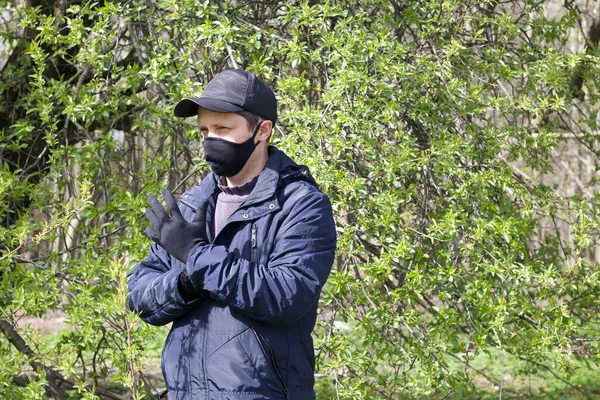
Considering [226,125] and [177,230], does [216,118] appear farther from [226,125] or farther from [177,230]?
[177,230]

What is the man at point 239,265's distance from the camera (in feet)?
7.46

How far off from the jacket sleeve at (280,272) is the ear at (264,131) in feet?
0.98

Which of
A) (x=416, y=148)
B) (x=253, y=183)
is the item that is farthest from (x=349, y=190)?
(x=253, y=183)

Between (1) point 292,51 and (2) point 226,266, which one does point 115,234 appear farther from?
(2) point 226,266

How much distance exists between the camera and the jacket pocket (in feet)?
7.49

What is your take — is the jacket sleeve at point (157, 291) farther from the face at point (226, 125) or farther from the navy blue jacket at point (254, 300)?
the face at point (226, 125)

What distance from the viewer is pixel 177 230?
240cm

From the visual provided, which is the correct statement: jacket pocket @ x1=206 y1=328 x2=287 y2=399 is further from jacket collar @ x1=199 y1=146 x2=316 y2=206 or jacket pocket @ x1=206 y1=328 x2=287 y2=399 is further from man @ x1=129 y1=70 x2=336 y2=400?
jacket collar @ x1=199 y1=146 x2=316 y2=206

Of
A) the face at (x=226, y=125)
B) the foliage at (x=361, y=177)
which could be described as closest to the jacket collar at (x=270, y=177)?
the face at (x=226, y=125)

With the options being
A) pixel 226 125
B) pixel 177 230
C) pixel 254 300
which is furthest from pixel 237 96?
pixel 254 300

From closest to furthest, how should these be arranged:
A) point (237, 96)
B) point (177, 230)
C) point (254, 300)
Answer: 1. point (254, 300)
2. point (177, 230)
3. point (237, 96)

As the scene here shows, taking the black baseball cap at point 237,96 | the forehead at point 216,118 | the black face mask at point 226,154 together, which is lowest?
the black face mask at point 226,154

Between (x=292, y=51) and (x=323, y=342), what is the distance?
4.71 feet

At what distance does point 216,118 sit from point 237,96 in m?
0.12
